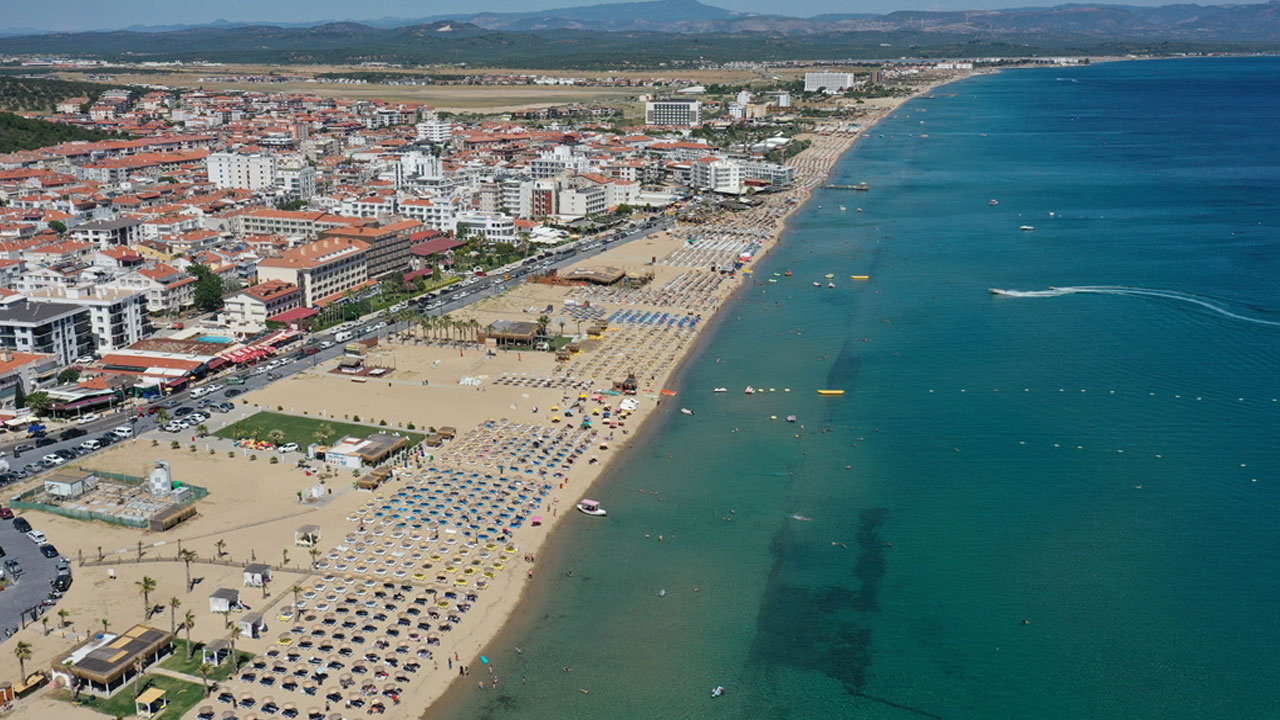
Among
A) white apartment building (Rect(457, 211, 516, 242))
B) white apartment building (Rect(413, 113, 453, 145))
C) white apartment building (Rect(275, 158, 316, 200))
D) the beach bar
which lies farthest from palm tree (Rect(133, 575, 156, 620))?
white apartment building (Rect(413, 113, 453, 145))

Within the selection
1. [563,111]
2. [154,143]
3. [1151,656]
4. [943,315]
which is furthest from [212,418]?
[563,111]

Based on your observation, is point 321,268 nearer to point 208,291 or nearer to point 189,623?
point 208,291

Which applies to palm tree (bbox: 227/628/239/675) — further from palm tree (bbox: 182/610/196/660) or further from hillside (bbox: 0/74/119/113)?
hillside (bbox: 0/74/119/113)

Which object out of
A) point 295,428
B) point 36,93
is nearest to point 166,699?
point 295,428

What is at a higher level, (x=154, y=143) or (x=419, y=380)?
(x=154, y=143)

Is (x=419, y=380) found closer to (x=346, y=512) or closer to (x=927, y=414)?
(x=346, y=512)

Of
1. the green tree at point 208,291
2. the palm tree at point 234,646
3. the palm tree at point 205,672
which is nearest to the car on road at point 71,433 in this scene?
the green tree at point 208,291
